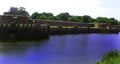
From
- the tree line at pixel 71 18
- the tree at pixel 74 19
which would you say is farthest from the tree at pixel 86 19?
the tree at pixel 74 19

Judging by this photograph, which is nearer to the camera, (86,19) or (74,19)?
(74,19)

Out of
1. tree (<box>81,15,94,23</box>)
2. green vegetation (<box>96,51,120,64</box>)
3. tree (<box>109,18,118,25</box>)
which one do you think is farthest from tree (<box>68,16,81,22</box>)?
green vegetation (<box>96,51,120,64</box>)

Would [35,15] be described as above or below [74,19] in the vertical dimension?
above

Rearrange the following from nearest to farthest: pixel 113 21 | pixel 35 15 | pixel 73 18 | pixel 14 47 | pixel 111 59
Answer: pixel 111 59, pixel 14 47, pixel 35 15, pixel 73 18, pixel 113 21

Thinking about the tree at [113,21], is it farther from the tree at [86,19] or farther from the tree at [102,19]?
the tree at [86,19]

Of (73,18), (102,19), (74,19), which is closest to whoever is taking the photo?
(74,19)

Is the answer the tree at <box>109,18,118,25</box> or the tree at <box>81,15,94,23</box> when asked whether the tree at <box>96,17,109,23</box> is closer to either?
the tree at <box>109,18,118,25</box>

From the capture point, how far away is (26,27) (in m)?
60.0

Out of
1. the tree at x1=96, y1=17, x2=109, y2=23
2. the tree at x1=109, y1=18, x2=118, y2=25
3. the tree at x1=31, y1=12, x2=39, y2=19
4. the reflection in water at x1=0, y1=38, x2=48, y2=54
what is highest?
A: the tree at x1=31, y1=12, x2=39, y2=19

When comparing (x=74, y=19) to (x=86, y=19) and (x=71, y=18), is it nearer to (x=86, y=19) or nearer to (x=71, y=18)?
(x=71, y=18)

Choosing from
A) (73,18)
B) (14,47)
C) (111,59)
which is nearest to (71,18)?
(73,18)

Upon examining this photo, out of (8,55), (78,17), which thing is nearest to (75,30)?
(78,17)

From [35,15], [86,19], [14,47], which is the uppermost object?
[35,15]

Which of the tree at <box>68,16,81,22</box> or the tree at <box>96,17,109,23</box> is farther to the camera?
the tree at <box>96,17,109,23</box>
